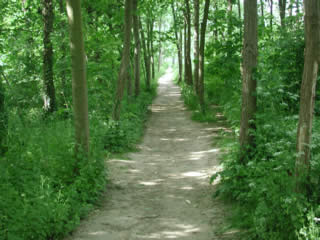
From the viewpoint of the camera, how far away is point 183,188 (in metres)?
7.45

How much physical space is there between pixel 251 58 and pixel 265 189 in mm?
2671

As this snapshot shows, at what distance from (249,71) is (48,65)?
29.2 ft

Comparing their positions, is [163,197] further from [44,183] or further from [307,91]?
[307,91]

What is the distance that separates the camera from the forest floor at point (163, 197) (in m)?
5.30

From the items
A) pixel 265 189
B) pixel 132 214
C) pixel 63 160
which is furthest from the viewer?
→ pixel 63 160

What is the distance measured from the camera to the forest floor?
209 inches

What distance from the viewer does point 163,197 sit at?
22.8ft

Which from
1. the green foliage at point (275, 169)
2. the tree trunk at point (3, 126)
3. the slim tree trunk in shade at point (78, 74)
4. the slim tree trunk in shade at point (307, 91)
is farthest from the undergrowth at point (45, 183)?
the slim tree trunk in shade at point (307, 91)

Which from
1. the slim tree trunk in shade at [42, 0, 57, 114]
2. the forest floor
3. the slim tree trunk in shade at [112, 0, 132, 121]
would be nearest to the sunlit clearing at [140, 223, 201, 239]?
the forest floor

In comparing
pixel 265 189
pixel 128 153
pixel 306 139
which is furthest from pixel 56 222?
pixel 128 153

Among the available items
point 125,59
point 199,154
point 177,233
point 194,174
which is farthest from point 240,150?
point 125,59

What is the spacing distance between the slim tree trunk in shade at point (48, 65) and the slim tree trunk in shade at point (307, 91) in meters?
10.3

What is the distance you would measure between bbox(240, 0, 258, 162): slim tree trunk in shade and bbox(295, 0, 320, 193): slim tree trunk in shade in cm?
182

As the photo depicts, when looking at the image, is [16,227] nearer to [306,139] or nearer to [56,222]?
[56,222]
